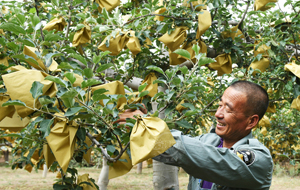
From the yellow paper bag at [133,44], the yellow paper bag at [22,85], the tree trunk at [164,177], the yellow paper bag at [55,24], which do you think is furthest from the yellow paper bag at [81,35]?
the tree trunk at [164,177]

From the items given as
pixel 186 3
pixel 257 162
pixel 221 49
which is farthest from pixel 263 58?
pixel 257 162

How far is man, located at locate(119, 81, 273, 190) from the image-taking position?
84cm

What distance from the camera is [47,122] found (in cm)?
129

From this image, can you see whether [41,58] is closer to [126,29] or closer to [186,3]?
[126,29]

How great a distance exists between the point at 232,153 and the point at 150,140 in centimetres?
28

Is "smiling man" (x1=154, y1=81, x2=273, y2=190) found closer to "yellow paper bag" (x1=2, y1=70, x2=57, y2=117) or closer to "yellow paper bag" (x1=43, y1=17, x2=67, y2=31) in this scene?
"yellow paper bag" (x1=2, y1=70, x2=57, y2=117)

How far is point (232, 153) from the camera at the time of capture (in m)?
0.87

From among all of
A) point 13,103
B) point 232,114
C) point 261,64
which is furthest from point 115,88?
point 261,64

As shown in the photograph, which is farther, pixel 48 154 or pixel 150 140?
pixel 48 154

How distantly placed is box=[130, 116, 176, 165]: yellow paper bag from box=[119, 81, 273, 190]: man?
0.12 feet

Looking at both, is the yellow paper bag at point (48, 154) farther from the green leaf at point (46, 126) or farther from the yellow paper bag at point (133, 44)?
the yellow paper bag at point (133, 44)

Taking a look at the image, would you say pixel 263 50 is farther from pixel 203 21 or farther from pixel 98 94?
pixel 98 94

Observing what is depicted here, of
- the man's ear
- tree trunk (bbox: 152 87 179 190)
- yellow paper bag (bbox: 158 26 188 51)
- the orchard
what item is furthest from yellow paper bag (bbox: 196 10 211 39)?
the man's ear

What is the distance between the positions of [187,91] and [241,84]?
29 cm
